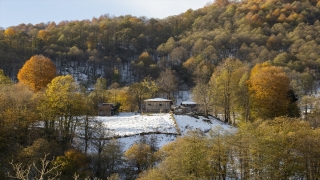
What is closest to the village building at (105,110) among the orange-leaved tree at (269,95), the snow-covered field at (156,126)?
the snow-covered field at (156,126)

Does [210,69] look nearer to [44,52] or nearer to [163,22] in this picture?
[44,52]

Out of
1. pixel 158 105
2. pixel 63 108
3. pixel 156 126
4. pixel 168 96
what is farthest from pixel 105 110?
pixel 63 108

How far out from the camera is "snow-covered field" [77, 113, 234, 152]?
32188mm

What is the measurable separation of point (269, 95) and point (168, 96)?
26.2 metres

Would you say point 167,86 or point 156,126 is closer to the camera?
point 156,126

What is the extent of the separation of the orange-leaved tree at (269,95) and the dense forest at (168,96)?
13 centimetres

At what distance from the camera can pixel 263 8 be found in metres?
122

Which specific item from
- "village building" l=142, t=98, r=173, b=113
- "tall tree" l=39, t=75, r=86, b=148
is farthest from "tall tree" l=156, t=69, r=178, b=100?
"tall tree" l=39, t=75, r=86, b=148

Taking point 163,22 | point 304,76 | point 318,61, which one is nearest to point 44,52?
Result: point 163,22

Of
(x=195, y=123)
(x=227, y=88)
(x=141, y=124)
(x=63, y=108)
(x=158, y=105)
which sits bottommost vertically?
(x=195, y=123)

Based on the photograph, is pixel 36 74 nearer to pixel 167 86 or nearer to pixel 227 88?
pixel 167 86

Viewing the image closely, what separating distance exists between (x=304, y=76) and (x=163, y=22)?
75.1 m

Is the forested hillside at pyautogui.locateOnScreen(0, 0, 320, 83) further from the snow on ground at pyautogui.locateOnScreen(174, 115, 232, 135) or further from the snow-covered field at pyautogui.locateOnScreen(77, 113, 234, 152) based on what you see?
the snow-covered field at pyautogui.locateOnScreen(77, 113, 234, 152)

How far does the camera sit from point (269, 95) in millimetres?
39438
